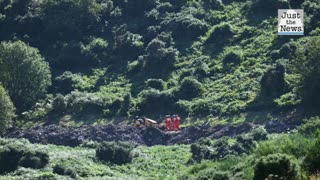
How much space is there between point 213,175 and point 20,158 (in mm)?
22885

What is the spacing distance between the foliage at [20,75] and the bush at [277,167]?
43.0 metres

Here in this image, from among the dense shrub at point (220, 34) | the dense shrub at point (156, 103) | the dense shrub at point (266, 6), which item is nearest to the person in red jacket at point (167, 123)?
the dense shrub at point (156, 103)

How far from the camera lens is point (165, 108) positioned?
60188mm

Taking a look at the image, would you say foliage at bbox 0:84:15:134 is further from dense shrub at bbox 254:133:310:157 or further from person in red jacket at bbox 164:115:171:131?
dense shrub at bbox 254:133:310:157

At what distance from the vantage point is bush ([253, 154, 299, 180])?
2172 centimetres

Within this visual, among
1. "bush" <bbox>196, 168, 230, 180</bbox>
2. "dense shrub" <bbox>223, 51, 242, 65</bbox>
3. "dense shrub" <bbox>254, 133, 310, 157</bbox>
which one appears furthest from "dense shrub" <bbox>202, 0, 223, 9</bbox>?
"dense shrub" <bbox>254, 133, 310, 157</bbox>

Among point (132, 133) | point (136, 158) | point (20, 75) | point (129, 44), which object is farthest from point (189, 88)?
point (136, 158)

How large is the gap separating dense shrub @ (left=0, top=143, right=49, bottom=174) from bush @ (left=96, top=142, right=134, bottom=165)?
3.55 m

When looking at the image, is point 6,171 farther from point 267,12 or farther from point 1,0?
point 1,0

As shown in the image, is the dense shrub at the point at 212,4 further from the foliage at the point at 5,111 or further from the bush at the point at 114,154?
the bush at the point at 114,154

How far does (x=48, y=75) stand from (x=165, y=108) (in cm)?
1019

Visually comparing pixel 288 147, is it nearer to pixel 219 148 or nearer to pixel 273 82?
pixel 219 148

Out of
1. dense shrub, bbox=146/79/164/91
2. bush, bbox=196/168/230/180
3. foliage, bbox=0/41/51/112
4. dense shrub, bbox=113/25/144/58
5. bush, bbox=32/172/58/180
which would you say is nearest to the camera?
bush, bbox=196/168/230/180

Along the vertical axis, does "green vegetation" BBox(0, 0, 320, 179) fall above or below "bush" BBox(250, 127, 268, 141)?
above
